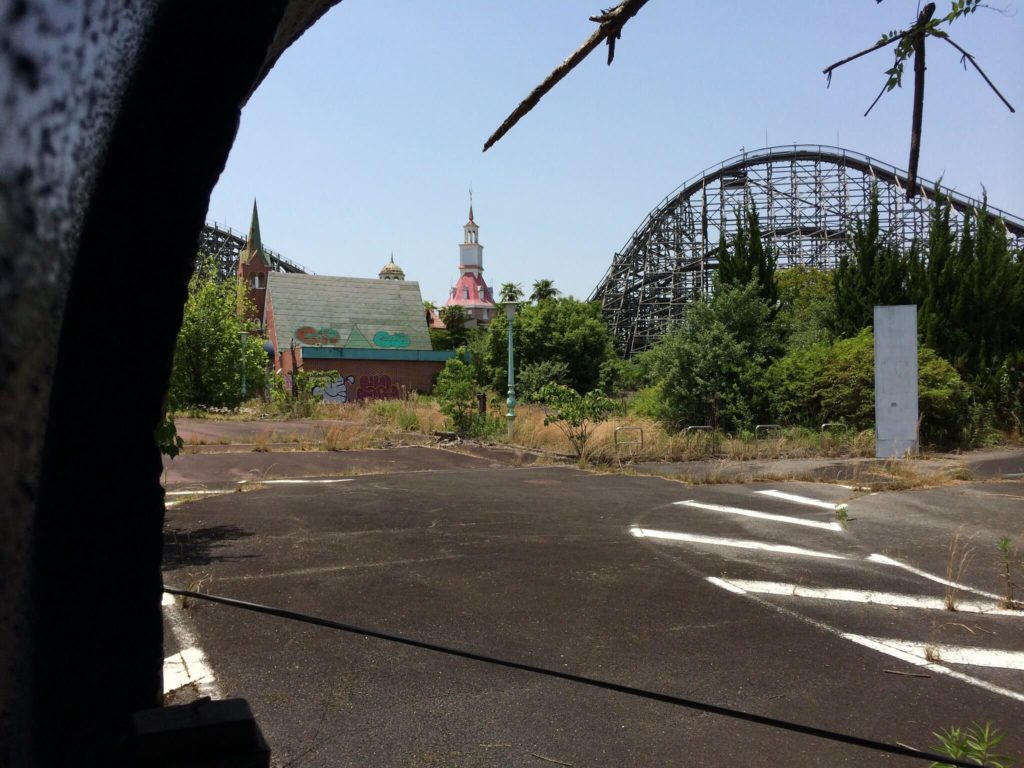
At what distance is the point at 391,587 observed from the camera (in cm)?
651

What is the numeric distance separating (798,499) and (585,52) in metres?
11.5

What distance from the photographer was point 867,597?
261 inches

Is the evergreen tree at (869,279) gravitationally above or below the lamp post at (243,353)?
above

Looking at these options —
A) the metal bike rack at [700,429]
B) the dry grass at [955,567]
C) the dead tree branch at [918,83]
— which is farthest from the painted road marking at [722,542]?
the metal bike rack at [700,429]

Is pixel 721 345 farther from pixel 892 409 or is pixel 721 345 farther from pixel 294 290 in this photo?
pixel 294 290

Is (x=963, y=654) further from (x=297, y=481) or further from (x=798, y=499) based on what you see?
(x=297, y=481)

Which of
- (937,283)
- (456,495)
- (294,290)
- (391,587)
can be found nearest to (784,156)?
(937,283)

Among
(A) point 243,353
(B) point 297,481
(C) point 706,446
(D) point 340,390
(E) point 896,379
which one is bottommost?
(B) point 297,481

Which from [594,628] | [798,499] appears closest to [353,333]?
[798,499]

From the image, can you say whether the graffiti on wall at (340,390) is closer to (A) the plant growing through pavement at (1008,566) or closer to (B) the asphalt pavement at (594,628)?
(B) the asphalt pavement at (594,628)

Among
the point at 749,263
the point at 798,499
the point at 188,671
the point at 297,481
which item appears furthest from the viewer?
the point at 749,263

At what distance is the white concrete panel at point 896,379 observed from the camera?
17766 millimetres

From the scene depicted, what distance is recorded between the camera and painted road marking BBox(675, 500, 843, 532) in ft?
33.2

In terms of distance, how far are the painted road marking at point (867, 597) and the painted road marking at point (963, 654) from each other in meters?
0.97
